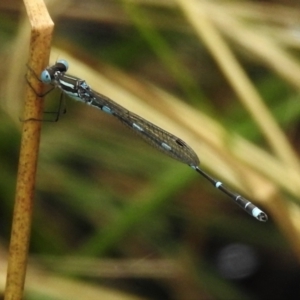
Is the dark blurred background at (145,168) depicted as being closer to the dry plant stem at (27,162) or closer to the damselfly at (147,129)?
the damselfly at (147,129)

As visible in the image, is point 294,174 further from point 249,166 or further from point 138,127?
point 138,127

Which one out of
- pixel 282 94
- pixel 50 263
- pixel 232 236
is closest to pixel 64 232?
pixel 50 263

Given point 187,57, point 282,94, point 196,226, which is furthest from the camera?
point 187,57

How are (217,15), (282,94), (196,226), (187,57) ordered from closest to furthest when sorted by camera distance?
(217,15), (282,94), (196,226), (187,57)

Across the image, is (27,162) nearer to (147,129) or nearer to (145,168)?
(147,129)

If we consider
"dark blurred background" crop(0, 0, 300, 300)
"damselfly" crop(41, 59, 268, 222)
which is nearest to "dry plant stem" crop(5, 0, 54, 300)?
"damselfly" crop(41, 59, 268, 222)

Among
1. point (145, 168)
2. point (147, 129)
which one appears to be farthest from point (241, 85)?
point (145, 168)

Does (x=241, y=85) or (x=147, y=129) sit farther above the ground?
(x=241, y=85)
